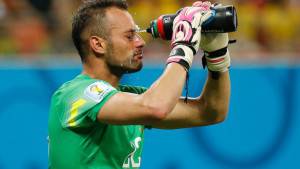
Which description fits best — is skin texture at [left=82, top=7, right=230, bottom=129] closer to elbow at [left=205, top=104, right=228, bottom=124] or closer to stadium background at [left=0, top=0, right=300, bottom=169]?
elbow at [left=205, top=104, right=228, bottom=124]

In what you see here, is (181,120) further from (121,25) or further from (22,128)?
(22,128)

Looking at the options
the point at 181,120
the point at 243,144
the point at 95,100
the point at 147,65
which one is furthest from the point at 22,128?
the point at 95,100

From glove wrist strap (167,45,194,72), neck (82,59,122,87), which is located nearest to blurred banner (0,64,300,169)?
neck (82,59,122,87)

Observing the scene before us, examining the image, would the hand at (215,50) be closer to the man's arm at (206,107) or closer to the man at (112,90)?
the man at (112,90)

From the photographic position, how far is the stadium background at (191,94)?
963 centimetres

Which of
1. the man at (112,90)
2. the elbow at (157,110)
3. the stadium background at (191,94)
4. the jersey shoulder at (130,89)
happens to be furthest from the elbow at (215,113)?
the stadium background at (191,94)

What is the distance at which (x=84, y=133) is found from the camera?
5.32 metres

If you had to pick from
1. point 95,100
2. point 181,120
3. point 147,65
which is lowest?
point 147,65

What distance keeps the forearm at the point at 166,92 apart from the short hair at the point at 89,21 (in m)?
0.69

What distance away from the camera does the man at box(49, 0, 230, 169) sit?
16.7ft

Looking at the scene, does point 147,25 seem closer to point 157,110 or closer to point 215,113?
point 215,113

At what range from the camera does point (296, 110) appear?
9648mm

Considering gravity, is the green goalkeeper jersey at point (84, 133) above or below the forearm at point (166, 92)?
below

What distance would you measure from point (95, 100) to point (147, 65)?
4.49 metres
